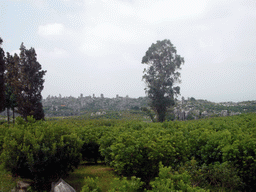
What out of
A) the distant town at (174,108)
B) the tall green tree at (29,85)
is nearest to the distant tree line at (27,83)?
the tall green tree at (29,85)

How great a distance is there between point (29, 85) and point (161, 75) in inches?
750

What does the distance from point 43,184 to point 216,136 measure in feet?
20.7

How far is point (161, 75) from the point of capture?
28141 millimetres

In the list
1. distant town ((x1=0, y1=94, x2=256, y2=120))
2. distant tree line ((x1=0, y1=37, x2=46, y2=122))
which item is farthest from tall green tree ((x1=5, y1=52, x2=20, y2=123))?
distant town ((x1=0, y1=94, x2=256, y2=120))

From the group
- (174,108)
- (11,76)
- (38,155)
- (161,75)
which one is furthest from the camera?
(174,108)

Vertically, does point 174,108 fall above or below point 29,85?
below

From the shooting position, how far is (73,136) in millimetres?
6227

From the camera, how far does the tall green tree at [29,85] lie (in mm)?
19453

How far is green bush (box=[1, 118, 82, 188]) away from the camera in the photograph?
17.1ft

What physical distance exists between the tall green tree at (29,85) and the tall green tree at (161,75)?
16.4 meters

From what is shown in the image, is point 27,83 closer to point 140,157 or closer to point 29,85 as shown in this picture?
point 29,85

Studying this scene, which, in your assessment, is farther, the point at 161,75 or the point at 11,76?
the point at 161,75

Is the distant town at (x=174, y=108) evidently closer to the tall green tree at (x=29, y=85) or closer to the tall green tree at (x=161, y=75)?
the tall green tree at (x=161, y=75)

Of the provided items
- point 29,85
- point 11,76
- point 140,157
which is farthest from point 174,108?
point 140,157
